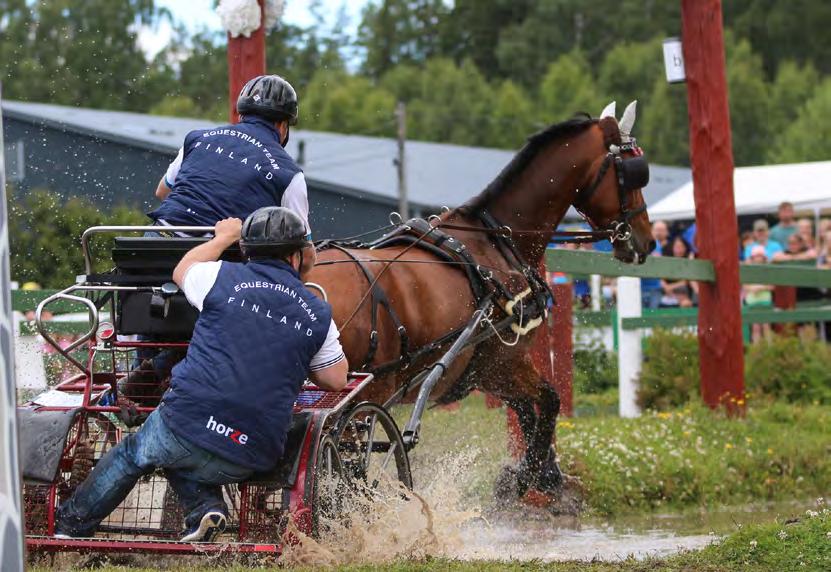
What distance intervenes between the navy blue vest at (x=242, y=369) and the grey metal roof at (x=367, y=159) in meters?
22.6

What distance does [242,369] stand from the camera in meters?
5.45

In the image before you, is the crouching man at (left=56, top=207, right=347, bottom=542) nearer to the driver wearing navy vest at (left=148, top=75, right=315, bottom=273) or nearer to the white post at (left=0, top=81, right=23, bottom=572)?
the driver wearing navy vest at (left=148, top=75, right=315, bottom=273)

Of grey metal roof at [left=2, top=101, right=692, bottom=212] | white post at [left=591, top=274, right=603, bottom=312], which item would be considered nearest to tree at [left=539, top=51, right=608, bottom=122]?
grey metal roof at [left=2, top=101, right=692, bottom=212]

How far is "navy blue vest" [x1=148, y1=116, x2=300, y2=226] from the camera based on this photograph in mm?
6312

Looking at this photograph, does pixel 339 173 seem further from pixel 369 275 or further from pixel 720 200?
pixel 369 275

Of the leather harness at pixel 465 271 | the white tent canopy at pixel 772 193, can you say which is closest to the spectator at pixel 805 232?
the white tent canopy at pixel 772 193

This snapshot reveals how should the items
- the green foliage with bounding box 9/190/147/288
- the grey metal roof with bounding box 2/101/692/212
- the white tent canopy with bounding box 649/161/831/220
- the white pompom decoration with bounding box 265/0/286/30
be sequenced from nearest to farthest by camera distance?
the white pompom decoration with bounding box 265/0/286/30, the green foliage with bounding box 9/190/147/288, the white tent canopy with bounding box 649/161/831/220, the grey metal roof with bounding box 2/101/692/212

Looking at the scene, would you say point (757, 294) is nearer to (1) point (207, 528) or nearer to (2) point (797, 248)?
(2) point (797, 248)

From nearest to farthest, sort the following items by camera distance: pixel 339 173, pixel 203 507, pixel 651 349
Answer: pixel 203 507
pixel 651 349
pixel 339 173

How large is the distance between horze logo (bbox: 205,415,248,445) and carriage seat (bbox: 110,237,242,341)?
61 centimetres

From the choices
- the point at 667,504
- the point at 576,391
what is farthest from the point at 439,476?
the point at 576,391

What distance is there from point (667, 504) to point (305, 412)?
449 centimetres

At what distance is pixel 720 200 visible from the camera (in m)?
11.4

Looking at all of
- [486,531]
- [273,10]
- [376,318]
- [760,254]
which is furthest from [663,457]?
[760,254]
